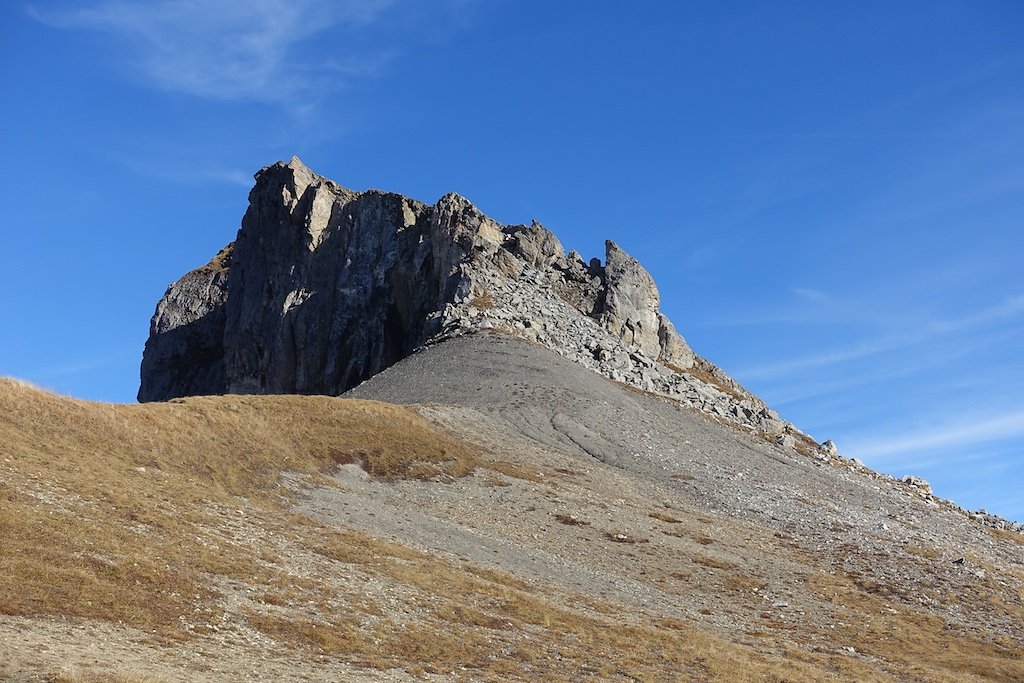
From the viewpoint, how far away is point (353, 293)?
443 ft

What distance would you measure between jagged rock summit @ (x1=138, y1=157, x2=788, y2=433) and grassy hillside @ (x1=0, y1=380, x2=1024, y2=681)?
172ft

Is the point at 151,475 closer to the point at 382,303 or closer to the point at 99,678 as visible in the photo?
the point at 99,678

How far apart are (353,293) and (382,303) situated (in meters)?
7.19

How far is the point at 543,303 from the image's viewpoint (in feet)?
363

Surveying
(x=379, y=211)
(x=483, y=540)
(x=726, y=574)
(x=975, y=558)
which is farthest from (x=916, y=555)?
(x=379, y=211)

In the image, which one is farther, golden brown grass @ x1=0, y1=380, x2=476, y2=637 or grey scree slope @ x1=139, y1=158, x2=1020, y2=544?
grey scree slope @ x1=139, y1=158, x2=1020, y2=544

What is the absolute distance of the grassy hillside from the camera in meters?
26.6

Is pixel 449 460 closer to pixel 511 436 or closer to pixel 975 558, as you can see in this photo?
pixel 511 436

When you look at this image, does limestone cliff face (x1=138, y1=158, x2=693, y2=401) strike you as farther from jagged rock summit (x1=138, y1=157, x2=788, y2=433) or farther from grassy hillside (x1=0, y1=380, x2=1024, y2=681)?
grassy hillside (x1=0, y1=380, x2=1024, y2=681)

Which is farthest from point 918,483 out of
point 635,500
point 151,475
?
point 151,475

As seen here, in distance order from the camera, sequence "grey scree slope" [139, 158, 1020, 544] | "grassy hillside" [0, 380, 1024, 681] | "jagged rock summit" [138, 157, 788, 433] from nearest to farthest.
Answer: "grassy hillside" [0, 380, 1024, 681] → "grey scree slope" [139, 158, 1020, 544] → "jagged rock summit" [138, 157, 788, 433]

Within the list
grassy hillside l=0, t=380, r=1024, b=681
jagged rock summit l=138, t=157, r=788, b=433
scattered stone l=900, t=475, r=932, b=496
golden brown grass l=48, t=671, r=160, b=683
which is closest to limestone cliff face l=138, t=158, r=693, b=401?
jagged rock summit l=138, t=157, r=788, b=433

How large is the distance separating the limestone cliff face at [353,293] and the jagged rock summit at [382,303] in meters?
0.23

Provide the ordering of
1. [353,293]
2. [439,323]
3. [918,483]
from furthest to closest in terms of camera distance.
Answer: [353,293] → [439,323] → [918,483]
